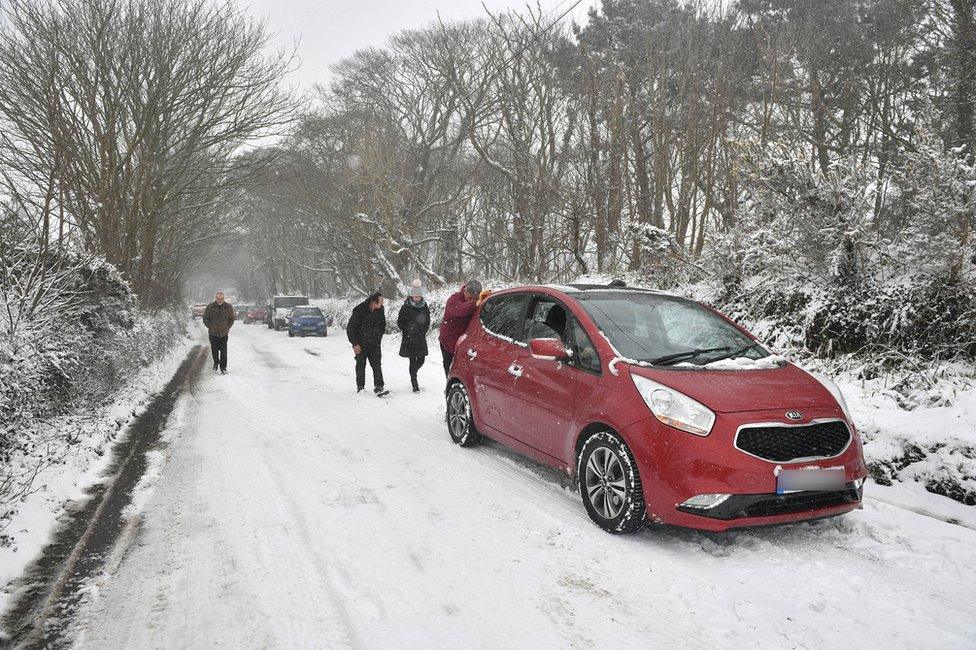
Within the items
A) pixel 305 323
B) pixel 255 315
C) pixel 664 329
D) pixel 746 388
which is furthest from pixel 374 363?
pixel 255 315

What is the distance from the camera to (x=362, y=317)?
969 centimetres

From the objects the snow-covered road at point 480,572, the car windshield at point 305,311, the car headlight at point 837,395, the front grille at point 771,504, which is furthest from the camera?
the car windshield at point 305,311

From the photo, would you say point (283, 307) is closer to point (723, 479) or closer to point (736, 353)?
point (736, 353)

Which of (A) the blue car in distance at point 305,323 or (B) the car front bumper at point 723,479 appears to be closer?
(B) the car front bumper at point 723,479

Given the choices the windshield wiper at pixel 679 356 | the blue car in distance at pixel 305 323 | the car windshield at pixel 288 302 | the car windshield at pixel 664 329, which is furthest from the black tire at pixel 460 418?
the car windshield at pixel 288 302

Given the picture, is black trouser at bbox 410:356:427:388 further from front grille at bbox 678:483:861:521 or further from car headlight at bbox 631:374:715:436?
front grille at bbox 678:483:861:521

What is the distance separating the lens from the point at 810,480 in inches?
139

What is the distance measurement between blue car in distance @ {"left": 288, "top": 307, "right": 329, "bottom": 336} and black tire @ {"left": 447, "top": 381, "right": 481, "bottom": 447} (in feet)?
70.2

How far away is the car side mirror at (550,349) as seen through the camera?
455 cm

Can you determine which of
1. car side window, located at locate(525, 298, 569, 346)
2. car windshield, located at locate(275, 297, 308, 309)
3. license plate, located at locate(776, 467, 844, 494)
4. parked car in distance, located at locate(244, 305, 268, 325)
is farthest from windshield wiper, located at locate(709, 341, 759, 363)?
parked car in distance, located at locate(244, 305, 268, 325)

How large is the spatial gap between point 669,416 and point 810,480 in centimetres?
87

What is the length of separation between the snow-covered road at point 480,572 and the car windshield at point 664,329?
3.99 ft

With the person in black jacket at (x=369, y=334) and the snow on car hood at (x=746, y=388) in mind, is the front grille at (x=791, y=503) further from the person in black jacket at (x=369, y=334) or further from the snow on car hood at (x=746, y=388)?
the person in black jacket at (x=369, y=334)

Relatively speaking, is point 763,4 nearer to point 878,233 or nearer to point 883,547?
point 878,233
